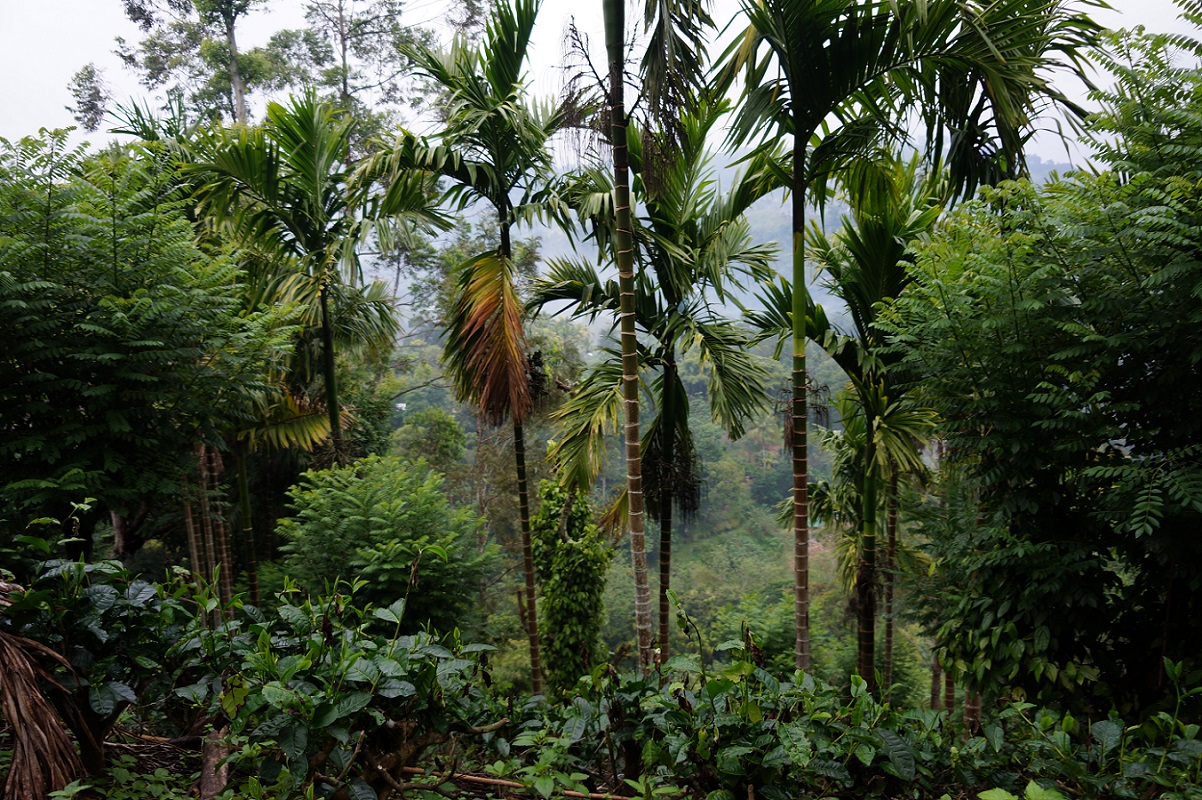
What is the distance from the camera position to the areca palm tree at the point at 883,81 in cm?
349


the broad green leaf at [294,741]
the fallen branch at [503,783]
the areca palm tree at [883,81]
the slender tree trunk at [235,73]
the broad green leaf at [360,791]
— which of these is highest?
the slender tree trunk at [235,73]

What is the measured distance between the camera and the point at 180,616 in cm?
213

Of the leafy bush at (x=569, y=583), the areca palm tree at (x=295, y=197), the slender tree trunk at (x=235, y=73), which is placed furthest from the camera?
the slender tree trunk at (x=235, y=73)

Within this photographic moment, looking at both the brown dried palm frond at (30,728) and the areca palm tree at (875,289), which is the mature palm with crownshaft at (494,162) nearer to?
the areca palm tree at (875,289)

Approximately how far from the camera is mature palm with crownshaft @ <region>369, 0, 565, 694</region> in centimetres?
481

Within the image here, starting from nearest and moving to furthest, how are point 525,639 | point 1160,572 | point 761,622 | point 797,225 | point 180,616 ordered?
point 180,616 < point 1160,572 < point 797,225 < point 761,622 < point 525,639

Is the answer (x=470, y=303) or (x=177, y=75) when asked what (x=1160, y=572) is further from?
(x=177, y=75)

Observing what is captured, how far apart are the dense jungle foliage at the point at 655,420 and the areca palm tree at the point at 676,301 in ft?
0.09

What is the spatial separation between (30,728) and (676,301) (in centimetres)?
426

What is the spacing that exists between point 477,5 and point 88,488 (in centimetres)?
1207

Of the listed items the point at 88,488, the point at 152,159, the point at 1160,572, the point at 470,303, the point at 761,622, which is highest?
the point at 152,159

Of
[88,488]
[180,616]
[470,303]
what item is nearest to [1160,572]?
[180,616]

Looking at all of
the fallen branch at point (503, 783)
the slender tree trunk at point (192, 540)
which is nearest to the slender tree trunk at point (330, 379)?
the slender tree trunk at point (192, 540)

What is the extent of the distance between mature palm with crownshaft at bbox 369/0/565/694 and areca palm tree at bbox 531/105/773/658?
0.50m
